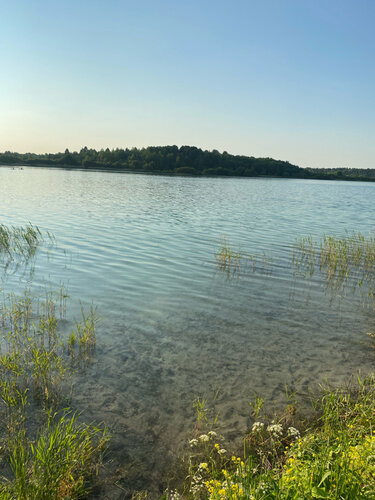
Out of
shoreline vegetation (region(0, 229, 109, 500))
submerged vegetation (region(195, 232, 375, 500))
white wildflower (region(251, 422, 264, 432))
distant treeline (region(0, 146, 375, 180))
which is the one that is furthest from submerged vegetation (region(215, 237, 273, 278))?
distant treeline (region(0, 146, 375, 180))

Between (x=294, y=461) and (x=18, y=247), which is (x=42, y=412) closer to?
(x=294, y=461)

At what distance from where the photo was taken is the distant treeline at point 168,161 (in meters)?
162

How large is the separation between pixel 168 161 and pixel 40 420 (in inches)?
6679

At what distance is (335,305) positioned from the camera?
12148 millimetres

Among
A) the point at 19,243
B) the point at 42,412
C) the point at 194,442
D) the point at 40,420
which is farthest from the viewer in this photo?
the point at 19,243

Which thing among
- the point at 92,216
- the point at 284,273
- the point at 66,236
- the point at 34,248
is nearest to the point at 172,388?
the point at 284,273

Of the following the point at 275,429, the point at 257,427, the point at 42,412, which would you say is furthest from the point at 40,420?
the point at 275,429

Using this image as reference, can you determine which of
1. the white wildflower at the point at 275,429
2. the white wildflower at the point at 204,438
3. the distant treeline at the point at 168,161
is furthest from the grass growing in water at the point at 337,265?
the distant treeline at the point at 168,161

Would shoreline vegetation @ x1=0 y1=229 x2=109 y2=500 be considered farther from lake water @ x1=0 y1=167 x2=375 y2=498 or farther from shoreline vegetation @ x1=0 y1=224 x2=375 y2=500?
lake water @ x1=0 y1=167 x2=375 y2=498

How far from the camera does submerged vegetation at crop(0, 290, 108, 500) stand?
13.9ft

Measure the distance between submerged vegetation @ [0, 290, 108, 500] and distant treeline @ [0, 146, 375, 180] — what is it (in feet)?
499

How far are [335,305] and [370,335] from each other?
243 centimetres

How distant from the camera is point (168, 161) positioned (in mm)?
169250

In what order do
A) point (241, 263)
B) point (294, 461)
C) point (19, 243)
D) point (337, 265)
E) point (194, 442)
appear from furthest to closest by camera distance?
point (19, 243), point (337, 265), point (241, 263), point (194, 442), point (294, 461)
